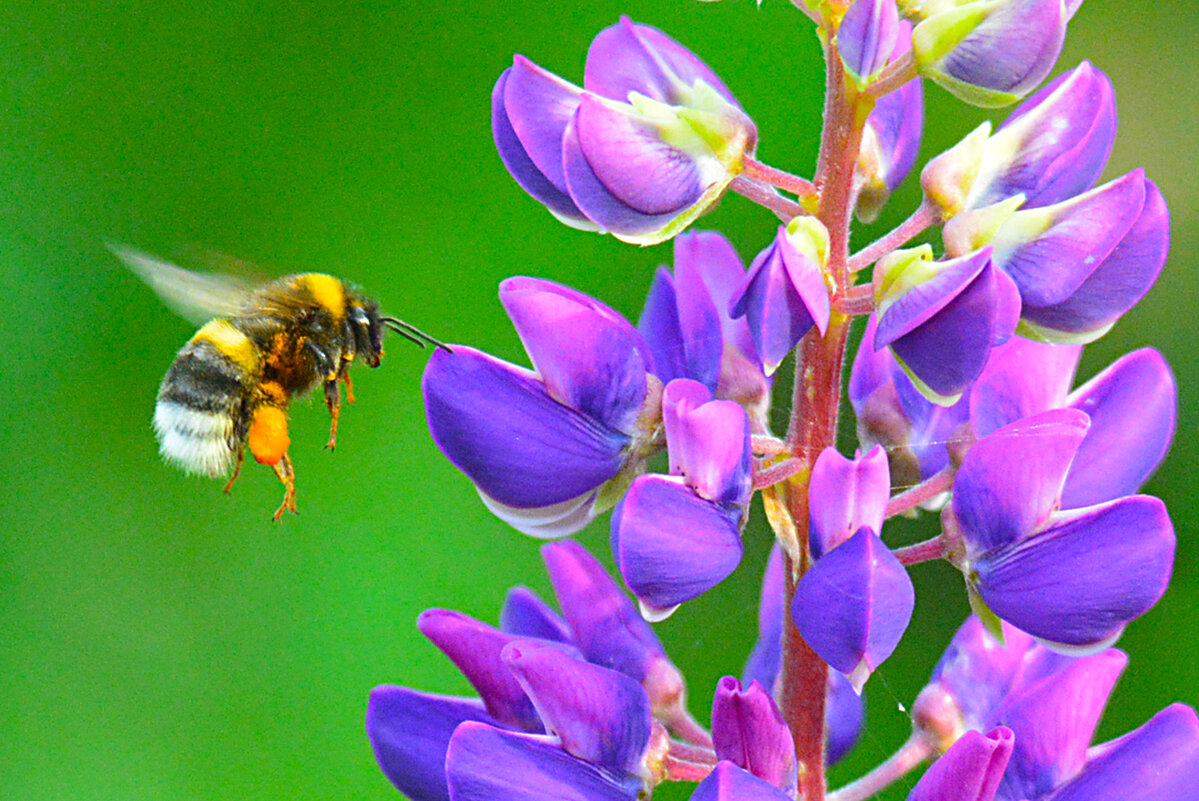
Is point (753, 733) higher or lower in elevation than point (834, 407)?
lower

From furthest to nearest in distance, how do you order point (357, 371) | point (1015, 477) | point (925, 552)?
point (357, 371) < point (925, 552) < point (1015, 477)

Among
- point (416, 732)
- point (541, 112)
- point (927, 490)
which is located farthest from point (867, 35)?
point (416, 732)

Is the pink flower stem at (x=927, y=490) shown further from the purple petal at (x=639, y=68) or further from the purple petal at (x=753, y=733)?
the purple petal at (x=639, y=68)

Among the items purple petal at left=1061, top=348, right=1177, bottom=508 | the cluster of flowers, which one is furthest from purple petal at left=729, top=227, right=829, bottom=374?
purple petal at left=1061, top=348, right=1177, bottom=508

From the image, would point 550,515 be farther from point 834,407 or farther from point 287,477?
point 287,477

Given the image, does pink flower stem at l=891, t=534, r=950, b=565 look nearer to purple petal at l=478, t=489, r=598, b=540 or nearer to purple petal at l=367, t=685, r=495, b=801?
purple petal at l=478, t=489, r=598, b=540

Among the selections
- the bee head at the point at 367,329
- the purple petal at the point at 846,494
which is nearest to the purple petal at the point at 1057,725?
the purple petal at the point at 846,494

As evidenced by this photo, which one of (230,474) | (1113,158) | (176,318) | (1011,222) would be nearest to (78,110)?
(176,318)
